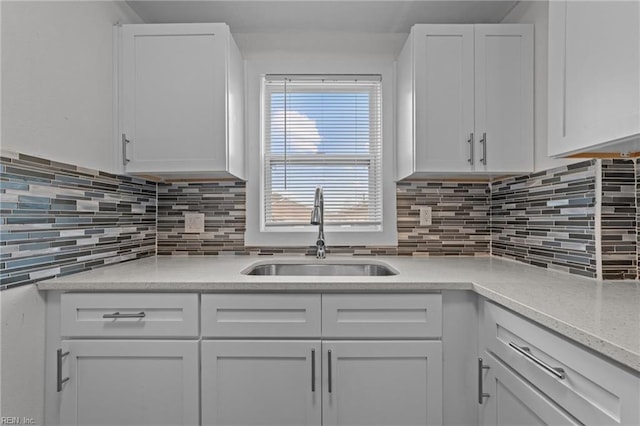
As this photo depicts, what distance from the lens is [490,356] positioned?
131 centimetres

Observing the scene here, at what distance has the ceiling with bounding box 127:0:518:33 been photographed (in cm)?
191

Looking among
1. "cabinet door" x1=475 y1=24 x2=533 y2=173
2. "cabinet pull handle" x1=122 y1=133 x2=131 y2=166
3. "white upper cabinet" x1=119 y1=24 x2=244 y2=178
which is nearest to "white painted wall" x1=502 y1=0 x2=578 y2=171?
"cabinet door" x1=475 y1=24 x2=533 y2=173

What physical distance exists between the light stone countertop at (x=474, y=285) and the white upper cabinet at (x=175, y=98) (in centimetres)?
55

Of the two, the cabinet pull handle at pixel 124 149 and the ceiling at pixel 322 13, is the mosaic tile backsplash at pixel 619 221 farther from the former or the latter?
the cabinet pull handle at pixel 124 149

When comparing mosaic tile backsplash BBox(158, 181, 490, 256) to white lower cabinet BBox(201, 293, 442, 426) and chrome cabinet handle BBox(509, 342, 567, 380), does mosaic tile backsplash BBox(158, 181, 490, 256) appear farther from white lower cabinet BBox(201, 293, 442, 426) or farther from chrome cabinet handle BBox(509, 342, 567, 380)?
chrome cabinet handle BBox(509, 342, 567, 380)

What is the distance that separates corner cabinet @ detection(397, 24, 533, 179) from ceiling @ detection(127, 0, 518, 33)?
22 centimetres

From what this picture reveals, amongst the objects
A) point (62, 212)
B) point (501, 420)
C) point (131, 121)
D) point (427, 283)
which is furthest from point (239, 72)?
point (501, 420)

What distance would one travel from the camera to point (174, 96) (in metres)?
1.82

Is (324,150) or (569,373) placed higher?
(324,150)

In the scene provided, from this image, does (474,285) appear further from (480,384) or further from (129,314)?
(129,314)

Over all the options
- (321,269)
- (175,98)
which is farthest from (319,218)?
(175,98)

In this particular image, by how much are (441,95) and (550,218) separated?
80 centimetres

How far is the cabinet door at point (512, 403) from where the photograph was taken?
3.16 ft

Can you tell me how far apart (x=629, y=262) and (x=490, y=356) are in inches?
26.9
